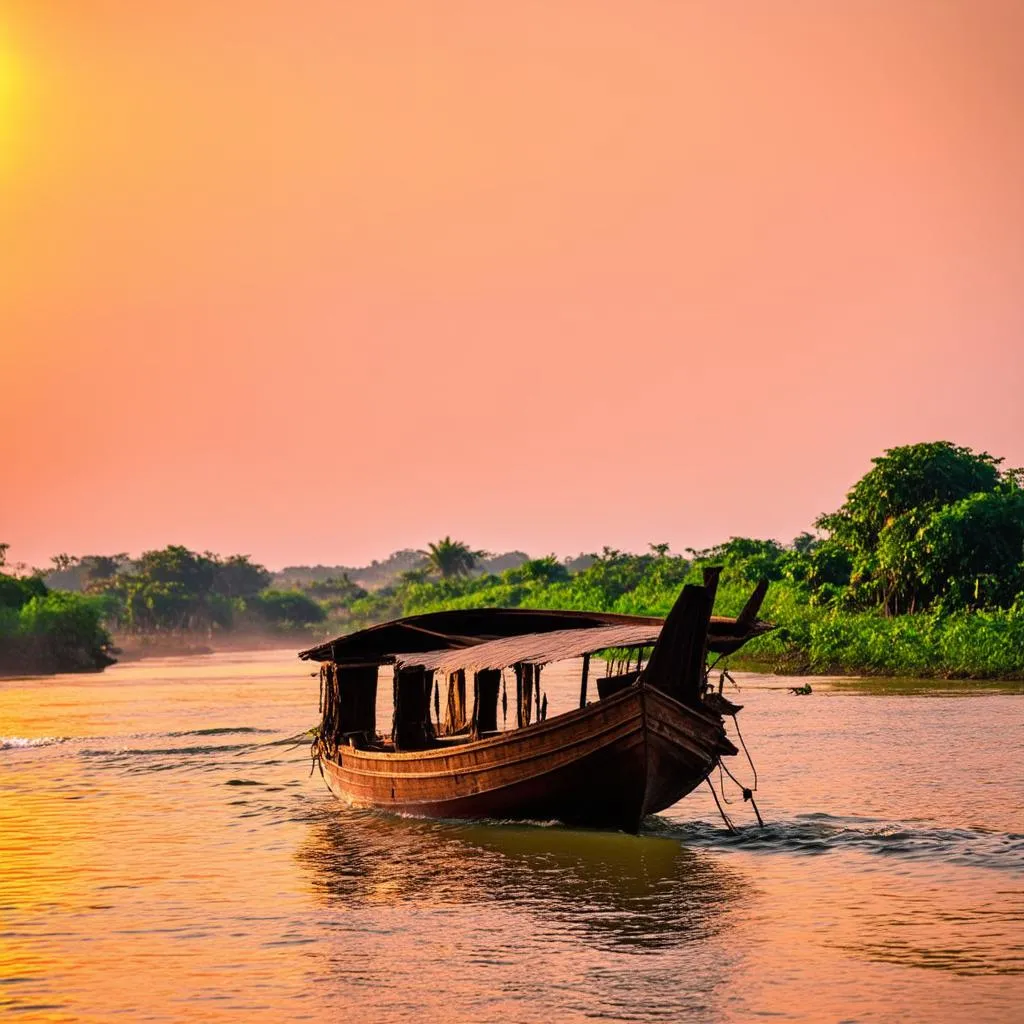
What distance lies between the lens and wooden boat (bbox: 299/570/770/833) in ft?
51.6

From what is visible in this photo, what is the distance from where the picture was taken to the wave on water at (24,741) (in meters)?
30.8

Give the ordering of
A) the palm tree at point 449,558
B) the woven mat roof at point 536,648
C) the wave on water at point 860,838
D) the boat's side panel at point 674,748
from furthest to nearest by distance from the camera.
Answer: the palm tree at point 449,558
the woven mat roof at point 536,648
the boat's side panel at point 674,748
the wave on water at point 860,838

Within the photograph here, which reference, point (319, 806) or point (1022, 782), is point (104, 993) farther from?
point (1022, 782)

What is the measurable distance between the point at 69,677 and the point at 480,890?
5211cm

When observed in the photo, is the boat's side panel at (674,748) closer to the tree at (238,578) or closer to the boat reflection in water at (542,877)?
the boat reflection in water at (542,877)

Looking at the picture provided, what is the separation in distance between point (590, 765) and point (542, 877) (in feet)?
5.09

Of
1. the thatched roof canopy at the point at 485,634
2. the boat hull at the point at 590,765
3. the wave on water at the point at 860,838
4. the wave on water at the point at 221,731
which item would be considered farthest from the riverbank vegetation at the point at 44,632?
the wave on water at the point at 860,838

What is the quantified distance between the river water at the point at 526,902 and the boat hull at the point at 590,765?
Answer: 40 centimetres

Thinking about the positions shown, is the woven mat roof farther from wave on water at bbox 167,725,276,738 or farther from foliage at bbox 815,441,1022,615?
foliage at bbox 815,441,1022,615

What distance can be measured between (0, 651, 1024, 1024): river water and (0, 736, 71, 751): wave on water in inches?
232

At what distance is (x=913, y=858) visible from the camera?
1502 centimetres

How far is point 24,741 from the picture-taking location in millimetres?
31547

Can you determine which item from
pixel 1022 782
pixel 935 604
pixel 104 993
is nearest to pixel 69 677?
pixel 935 604

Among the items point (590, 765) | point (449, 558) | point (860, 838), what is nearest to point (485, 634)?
point (590, 765)
